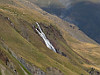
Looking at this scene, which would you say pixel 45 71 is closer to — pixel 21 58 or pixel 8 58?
pixel 21 58

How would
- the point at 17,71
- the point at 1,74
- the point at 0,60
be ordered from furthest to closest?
the point at 17,71, the point at 0,60, the point at 1,74

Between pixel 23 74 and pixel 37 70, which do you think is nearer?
pixel 23 74

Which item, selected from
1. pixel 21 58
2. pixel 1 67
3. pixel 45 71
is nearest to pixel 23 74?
pixel 1 67

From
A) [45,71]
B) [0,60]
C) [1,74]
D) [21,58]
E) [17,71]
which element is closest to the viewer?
[1,74]

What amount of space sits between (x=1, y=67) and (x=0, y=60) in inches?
458

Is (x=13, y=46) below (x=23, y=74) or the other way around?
the other way around

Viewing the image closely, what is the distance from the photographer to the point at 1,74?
4478 inches

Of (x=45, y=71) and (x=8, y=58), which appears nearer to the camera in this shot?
(x=8, y=58)

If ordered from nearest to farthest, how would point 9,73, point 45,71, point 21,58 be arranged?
point 9,73
point 21,58
point 45,71

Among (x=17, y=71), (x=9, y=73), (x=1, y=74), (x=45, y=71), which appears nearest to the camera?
(x=1, y=74)

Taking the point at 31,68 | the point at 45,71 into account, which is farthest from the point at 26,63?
the point at 45,71

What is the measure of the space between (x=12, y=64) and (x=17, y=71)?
4099 mm

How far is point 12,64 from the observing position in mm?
140500

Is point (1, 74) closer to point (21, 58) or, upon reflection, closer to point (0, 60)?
point (0, 60)
